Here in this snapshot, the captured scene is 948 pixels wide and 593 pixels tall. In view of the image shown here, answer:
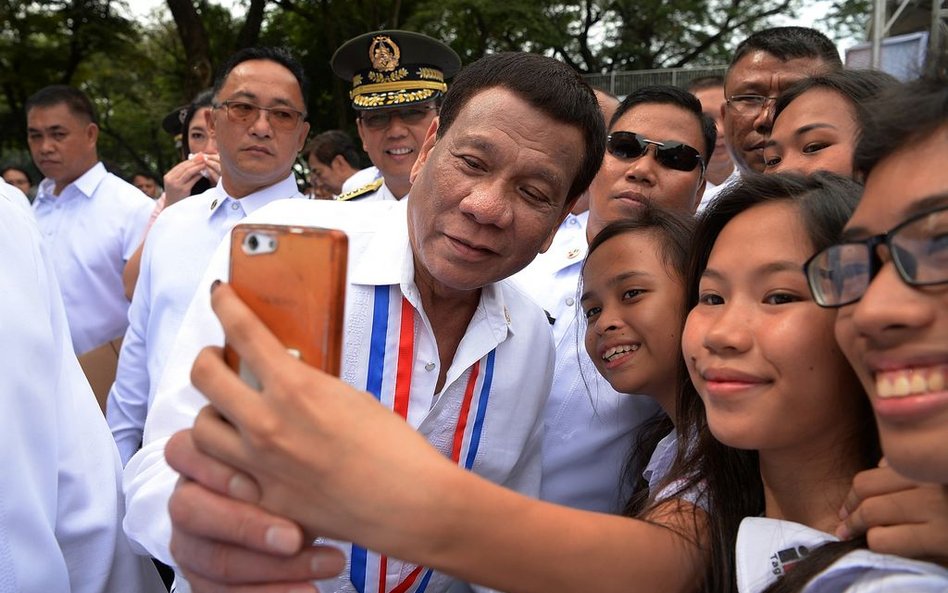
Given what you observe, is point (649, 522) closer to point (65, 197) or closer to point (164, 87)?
point (65, 197)

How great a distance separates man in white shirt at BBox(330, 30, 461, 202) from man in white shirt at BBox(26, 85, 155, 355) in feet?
5.37

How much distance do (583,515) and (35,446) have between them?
114 cm

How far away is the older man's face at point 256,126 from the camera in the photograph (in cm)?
398

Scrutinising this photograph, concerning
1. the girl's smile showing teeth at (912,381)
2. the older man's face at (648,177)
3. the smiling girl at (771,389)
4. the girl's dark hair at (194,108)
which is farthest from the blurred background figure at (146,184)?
the girl's smile showing teeth at (912,381)

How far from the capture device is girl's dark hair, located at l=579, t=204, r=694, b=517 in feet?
7.93

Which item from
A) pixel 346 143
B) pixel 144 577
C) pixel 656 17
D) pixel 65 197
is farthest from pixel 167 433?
pixel 656 17

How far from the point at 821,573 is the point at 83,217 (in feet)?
16.3

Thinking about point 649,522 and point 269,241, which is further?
point 649,522

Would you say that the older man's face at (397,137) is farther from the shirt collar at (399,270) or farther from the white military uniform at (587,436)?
the shirt collar at (399,270)

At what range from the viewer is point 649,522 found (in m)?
1.55

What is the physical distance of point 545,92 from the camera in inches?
83.9

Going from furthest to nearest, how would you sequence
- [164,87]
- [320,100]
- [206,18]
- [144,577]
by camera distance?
[164,87] < [320,100] < [206,18] < [144,577]

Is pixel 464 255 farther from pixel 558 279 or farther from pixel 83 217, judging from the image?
pixel 83 217

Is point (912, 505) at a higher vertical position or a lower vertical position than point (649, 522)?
higher
